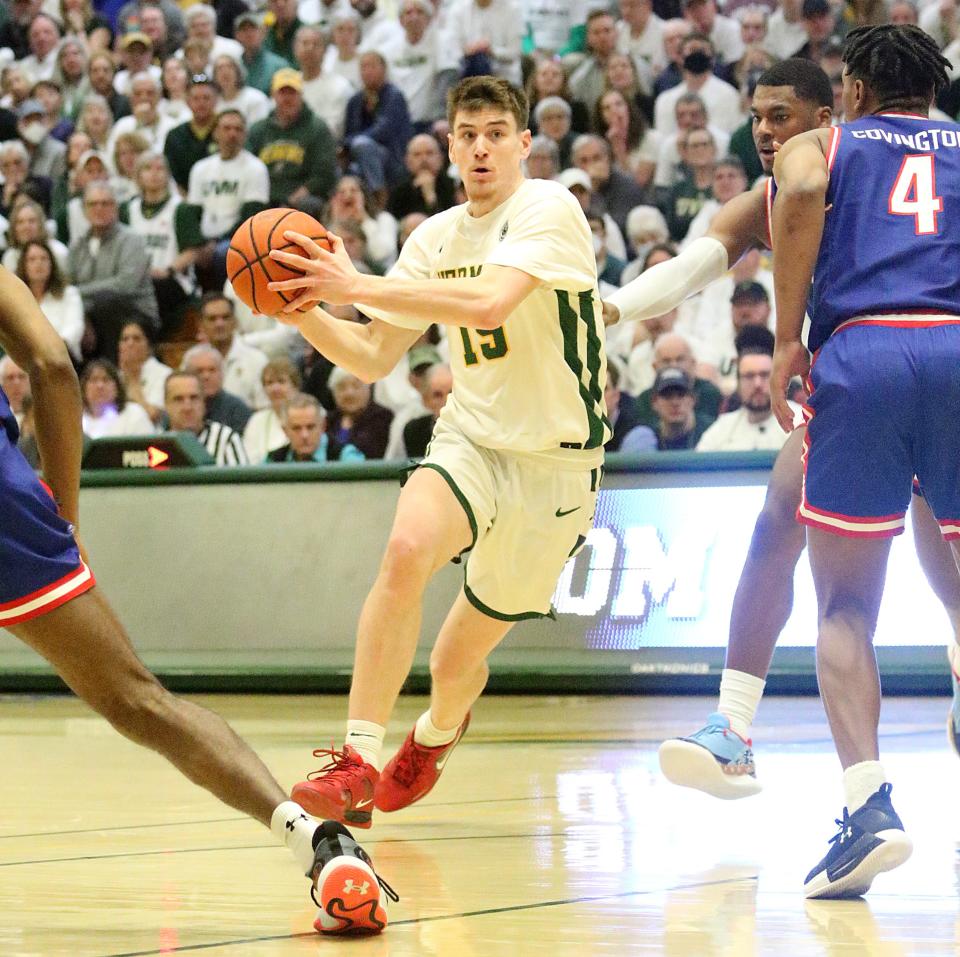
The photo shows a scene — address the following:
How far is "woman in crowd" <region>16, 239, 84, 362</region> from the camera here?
1512 centimetres

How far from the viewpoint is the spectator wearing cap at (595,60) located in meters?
14.7

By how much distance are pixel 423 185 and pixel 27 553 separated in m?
11.0

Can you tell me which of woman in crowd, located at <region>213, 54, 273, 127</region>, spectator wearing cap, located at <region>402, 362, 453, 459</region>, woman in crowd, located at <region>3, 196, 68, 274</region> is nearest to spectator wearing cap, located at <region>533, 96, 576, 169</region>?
spectator wearing cap, located at <region>402, 362, 453, 459</region>

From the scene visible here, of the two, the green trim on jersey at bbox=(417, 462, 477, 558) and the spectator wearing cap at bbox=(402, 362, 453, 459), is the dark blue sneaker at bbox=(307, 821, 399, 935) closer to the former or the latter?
the green trim on jersey at bbox=(417, 462, 477, 558)

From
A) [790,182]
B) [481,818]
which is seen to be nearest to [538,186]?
[790,182]

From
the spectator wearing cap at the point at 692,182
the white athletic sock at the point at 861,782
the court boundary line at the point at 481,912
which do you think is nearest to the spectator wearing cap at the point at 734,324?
the spectator wearing cap at the point at 692,182

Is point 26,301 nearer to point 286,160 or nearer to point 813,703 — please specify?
point 813,703

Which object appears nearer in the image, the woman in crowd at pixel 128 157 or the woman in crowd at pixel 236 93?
the woman in crowd at pixel 236 93

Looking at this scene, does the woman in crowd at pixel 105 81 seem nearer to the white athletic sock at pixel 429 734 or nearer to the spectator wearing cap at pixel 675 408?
the spectator wearing cap at pixel 675 408

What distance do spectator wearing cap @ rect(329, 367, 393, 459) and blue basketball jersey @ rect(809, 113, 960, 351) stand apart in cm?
773

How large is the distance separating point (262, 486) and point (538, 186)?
5.95m

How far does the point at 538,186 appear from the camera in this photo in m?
5.81

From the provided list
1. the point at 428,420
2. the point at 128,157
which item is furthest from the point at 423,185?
the point at 128,157

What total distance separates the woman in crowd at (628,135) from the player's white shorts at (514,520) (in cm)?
854
